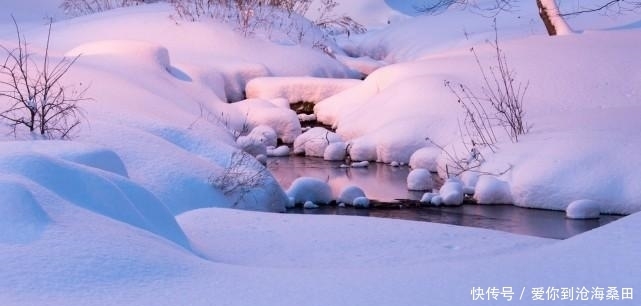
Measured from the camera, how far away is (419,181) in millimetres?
9258

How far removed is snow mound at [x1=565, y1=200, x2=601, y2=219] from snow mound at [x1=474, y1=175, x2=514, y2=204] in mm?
837

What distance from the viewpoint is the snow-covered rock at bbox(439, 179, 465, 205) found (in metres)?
8.53

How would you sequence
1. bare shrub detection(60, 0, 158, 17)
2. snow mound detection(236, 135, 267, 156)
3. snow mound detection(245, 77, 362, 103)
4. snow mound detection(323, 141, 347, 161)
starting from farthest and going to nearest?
1. bare shrub detection(60, 0, 158, 17)
2. snow mound detection(245, 77, 362, 103)
3. snow mound detection(323, 141, 347, 161)
4. snow mound detection(236, 135, 267, 156)

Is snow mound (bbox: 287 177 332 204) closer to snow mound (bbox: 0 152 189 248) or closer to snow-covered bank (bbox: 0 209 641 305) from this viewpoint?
snow mound (bbox: 0 152 189 248)

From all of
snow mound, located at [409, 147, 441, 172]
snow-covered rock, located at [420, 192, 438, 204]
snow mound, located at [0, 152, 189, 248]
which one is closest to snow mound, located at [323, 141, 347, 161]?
snow mound, located at [409, 147, 441, 172]

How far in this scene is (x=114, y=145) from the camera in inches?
293

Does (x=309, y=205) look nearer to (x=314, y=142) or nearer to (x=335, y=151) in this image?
(x=335, y=151)

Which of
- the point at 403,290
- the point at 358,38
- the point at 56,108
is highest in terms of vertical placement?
the point at 358,38

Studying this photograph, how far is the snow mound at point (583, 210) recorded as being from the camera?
7.83 meters

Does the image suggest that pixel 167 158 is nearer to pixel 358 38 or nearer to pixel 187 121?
pixel 187 121

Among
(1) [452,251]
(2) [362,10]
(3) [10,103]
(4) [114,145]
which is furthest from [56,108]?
(2) [362,10]

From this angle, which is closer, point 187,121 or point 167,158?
point 167,158

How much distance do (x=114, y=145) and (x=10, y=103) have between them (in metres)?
1.48

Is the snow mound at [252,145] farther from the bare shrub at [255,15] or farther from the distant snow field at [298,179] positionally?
the bare shrub at [255,15]
